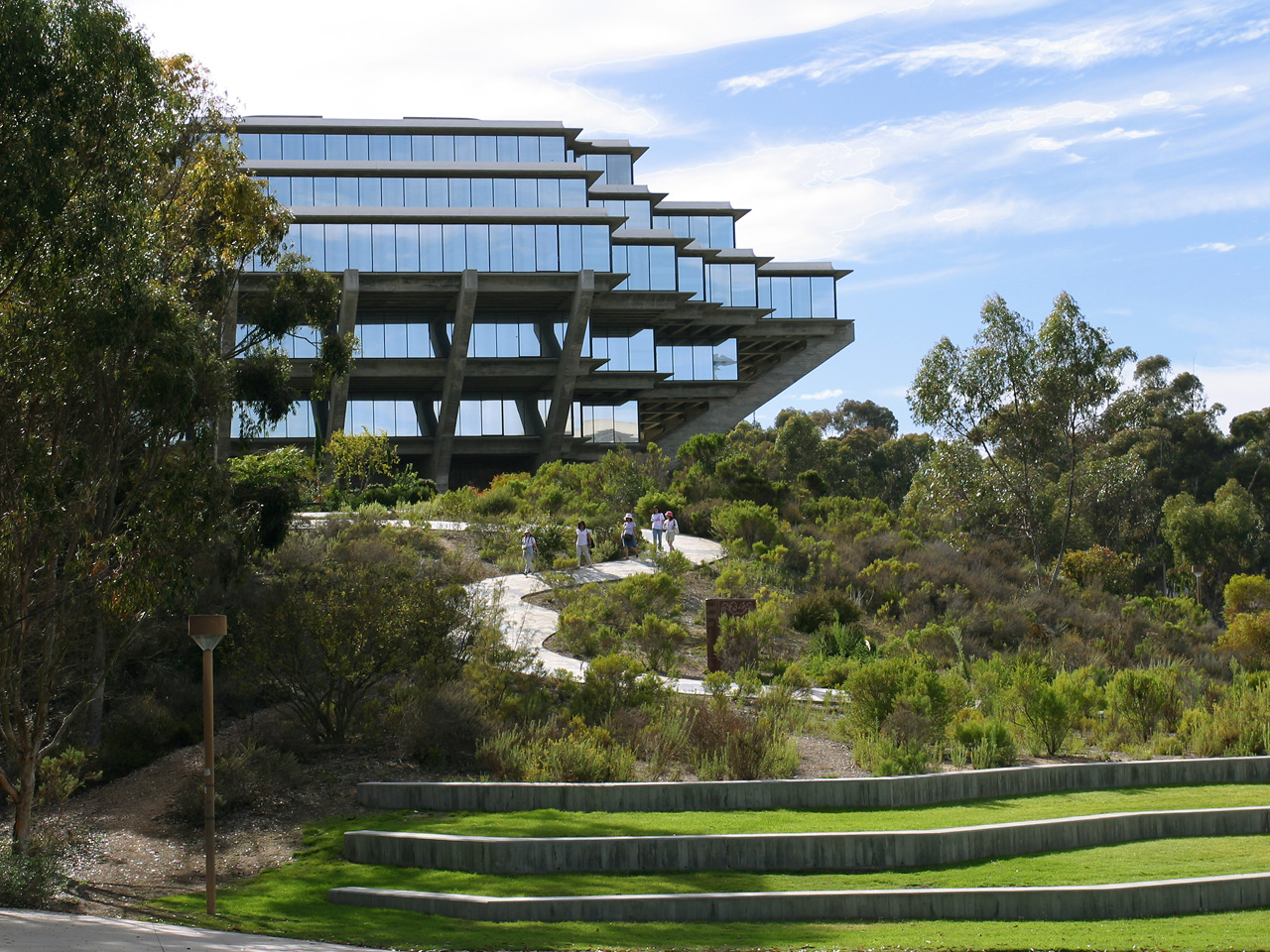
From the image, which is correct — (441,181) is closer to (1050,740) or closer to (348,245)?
(348,245)

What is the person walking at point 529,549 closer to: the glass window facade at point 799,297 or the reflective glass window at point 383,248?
the reflective glass window at point 383,248

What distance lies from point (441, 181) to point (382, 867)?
4425 centimetres

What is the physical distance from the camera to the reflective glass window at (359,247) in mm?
48344

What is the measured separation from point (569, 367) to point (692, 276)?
337 inches

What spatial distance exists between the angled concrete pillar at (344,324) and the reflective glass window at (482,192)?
661cm

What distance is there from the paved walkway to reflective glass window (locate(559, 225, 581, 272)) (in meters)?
42.5

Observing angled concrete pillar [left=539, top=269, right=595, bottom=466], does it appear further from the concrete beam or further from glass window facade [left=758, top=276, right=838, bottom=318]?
glass window facade [left=758, top=276, right=838, bottom=318]

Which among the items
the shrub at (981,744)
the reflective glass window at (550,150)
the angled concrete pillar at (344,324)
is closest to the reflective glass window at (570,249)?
the reflective glass window at (550,150)

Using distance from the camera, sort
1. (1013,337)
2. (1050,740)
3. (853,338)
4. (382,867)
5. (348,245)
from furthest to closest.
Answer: (853,338)
(348,245)
(1013,337)
(1050,740)
(382,867)

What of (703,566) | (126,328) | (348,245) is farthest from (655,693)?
(348,245)

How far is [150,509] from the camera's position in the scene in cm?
1160

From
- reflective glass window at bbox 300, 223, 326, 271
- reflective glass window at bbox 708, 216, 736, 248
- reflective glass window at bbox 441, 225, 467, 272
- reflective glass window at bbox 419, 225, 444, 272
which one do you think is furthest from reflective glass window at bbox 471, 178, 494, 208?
reflective glass window at bbox 708, 216, 736, 248

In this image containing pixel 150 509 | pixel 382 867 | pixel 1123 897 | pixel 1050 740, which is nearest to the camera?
pixel 1123 897

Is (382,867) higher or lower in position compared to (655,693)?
lower
